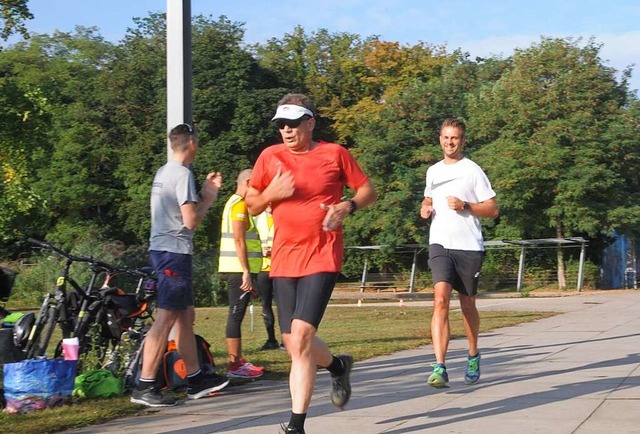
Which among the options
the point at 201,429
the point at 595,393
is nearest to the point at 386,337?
the point at 595,393

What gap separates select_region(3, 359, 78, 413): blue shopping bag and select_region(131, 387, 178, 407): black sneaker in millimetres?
565

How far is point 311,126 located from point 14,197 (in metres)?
38.9

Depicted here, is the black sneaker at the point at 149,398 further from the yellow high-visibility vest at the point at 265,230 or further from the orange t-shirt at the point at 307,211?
the yellow high-visibility vest at the point at 265,230

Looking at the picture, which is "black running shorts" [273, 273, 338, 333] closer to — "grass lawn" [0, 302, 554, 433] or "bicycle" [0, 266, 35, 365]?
"grass lawn" [0, 302, 554, 433]

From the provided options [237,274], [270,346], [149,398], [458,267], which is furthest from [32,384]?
[270,346]

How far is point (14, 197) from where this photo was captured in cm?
4334

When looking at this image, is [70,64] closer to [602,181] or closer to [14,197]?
[14,197]

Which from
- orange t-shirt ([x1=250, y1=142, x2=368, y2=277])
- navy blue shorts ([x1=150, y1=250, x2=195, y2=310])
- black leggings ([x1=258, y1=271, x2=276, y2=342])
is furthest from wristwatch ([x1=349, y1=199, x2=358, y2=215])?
black leggings ([x1=258, y1=271, x2=276, y2=342])

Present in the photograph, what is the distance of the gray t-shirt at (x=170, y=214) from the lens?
7.87 metres

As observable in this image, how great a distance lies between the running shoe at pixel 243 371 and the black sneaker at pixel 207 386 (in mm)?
928

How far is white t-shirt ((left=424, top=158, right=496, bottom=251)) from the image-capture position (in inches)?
345

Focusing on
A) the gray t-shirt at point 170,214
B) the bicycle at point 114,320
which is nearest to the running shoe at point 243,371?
the bicycle at point 114,320

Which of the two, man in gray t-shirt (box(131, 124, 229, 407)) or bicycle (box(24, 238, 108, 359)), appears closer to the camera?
man in gray t-shirt (box(131, 124, 229, 407))

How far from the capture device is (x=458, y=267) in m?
8.76
